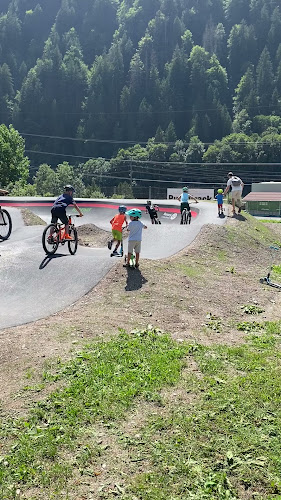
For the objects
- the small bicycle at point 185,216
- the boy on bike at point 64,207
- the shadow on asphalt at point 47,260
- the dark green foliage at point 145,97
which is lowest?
the shadow on asphalt at point 47,260

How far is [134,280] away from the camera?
11305mm

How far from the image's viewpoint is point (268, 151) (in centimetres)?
12275

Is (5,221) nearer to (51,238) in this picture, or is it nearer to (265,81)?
(51,238)

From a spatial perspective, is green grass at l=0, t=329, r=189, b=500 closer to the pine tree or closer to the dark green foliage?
the dark green foliage

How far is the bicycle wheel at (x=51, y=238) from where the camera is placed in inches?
528

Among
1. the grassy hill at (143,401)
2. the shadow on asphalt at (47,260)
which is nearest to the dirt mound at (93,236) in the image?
the shadow on asphalt at (47,260)

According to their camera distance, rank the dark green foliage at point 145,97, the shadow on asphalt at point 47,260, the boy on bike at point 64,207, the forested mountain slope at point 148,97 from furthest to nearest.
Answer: the dark green foliage at point 145,97
the forested mountain slope at point 148,97
the boy on bike at point 64,207
the shadow on asphalt at point 47,260

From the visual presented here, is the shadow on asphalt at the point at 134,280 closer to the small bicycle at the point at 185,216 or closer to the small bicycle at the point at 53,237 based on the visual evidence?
the small bicycle at the point at 53,237

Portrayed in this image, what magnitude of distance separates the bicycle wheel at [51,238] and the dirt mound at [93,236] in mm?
6986

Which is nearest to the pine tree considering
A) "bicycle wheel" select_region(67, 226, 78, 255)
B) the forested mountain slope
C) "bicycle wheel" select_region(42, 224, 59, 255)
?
the forested mountain slope

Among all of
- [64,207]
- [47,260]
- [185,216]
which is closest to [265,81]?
[185,216]

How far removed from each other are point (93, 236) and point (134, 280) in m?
11.5

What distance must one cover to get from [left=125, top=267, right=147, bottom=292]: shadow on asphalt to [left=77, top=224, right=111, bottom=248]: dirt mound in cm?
918

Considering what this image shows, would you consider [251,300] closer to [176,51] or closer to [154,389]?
[154,389]
